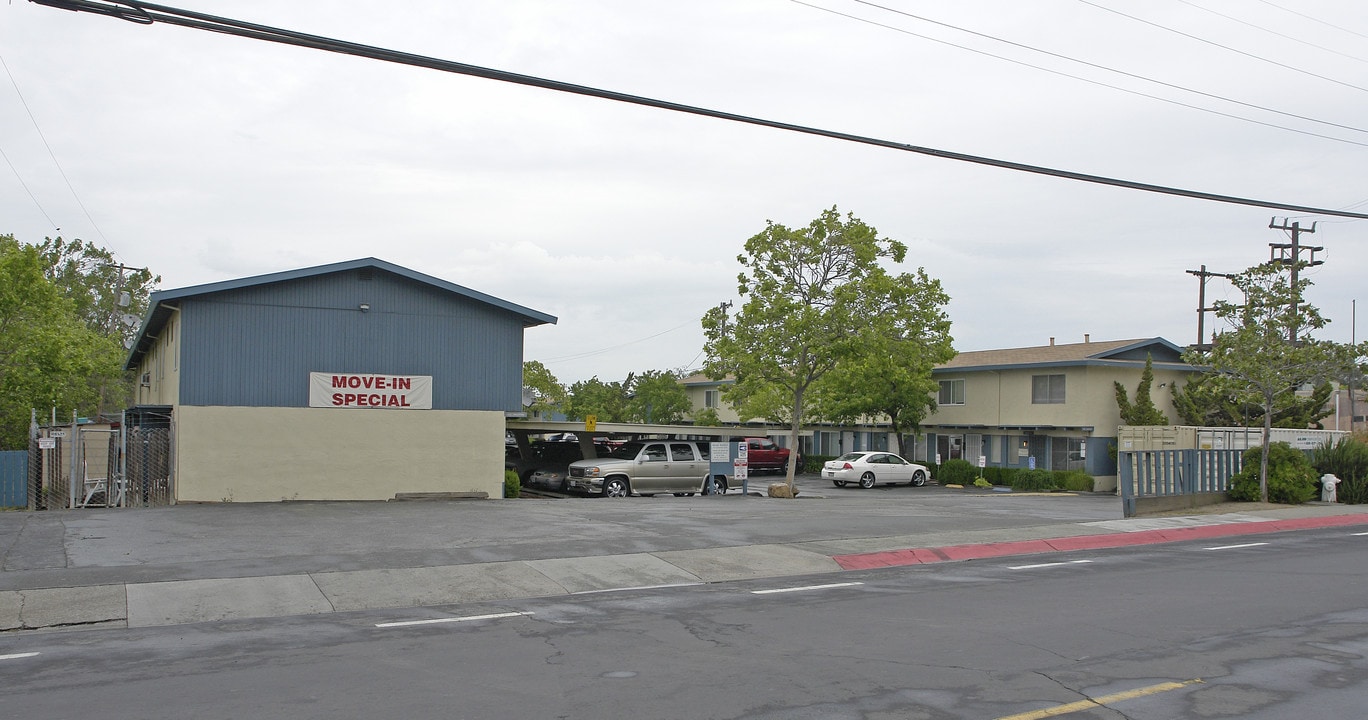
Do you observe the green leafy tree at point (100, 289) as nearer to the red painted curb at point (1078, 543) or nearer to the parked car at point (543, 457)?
the parked car at point (543, 457)

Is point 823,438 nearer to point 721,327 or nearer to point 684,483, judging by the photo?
point 721,327

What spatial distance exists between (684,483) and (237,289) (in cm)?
1242

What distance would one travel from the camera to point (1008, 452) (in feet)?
137

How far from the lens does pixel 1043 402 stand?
39.6 meters

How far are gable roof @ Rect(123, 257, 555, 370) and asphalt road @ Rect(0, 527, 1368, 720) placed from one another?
43.4ft

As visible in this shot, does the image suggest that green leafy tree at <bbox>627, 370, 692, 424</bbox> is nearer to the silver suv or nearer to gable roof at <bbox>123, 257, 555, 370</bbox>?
the silver suv

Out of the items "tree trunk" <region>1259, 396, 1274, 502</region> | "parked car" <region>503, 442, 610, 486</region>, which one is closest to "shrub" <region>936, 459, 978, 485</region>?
"parked car" <region>503, 442, 610, 486</region>

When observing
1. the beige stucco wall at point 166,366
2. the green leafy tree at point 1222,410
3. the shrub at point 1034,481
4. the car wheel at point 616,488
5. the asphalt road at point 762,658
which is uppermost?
the beige stucco wall at point 166,366

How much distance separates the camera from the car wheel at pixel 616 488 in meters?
26.6

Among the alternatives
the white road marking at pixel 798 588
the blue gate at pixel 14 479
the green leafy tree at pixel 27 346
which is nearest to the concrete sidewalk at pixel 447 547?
the white road marking at pixel 798 588

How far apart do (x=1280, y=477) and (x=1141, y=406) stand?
14790 mm

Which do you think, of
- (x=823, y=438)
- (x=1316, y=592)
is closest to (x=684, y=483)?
(x=1316, y=592)

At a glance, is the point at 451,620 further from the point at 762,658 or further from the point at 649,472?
the point at 649,472

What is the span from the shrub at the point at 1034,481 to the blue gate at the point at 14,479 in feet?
106
